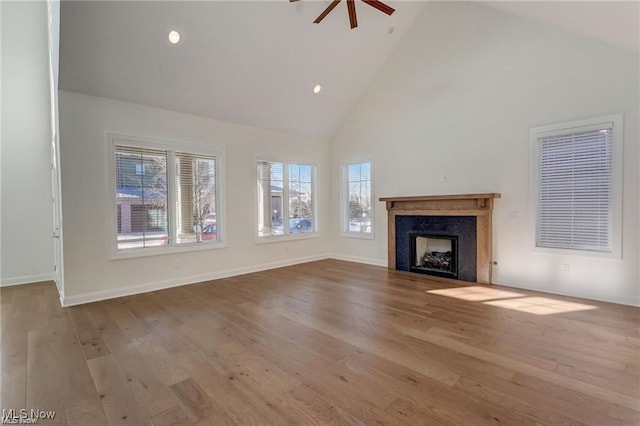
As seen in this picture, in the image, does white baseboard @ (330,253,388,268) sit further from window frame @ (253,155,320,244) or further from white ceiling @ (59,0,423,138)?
white ceiling @ (59,0,423,138)

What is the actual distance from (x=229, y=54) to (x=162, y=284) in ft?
11.8

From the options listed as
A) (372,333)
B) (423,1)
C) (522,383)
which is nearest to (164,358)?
(372,333)

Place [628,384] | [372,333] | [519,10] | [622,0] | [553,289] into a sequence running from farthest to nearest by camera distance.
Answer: [553,289] < [519,10] < [372,333] < [622,0] < [628,384]

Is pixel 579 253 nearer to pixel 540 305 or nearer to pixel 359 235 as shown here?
pixel 540 305

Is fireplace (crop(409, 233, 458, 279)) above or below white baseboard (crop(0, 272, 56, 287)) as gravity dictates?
above

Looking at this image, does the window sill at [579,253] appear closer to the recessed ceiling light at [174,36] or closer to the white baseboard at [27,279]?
the recessed ceiling light at [174,36]

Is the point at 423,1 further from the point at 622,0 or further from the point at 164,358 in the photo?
the point at 164,358

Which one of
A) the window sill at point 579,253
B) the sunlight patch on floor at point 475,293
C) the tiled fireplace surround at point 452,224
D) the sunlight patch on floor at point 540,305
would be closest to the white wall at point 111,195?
the tiled fireplace surround at point 452,224

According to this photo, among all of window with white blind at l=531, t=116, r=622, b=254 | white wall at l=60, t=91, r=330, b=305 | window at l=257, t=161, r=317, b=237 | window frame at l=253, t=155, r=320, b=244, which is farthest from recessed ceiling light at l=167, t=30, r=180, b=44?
window with white blind at l=531, t=116, r=622, b=254

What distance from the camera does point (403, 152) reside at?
5.91 metres

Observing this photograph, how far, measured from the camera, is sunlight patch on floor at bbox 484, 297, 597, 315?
3.56 m

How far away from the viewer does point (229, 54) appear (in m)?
4.45

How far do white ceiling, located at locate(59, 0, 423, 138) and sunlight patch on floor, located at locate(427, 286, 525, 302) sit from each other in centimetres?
413

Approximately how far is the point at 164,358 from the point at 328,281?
9.51 ft
